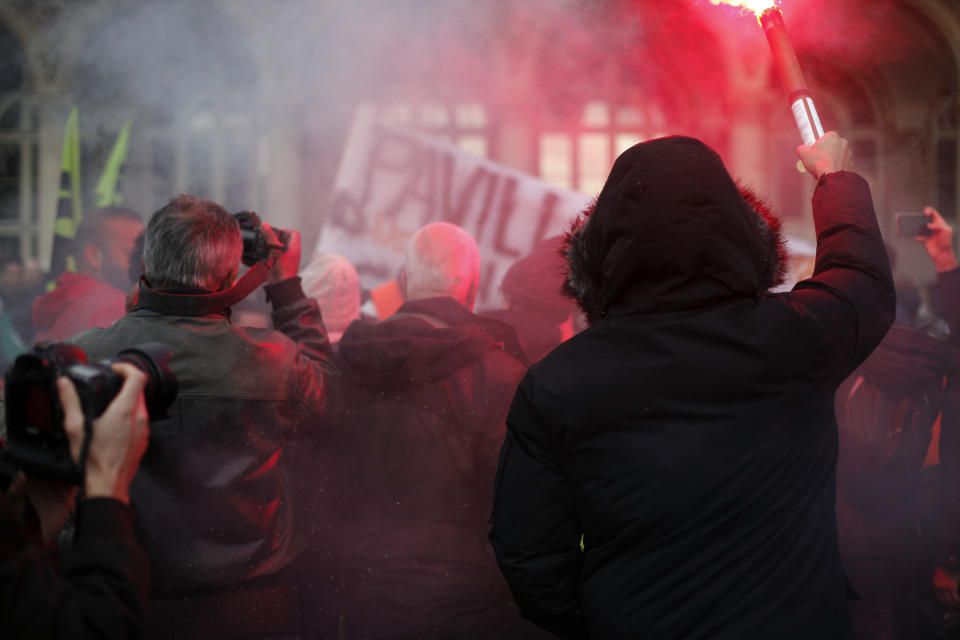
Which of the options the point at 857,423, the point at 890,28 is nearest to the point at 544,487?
the point at 857,423

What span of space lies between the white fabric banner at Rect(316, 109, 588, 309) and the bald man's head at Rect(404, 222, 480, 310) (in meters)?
2.07

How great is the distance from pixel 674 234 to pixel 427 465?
102cm

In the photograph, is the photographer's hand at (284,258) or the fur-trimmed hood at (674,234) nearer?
the fur-trimmed hood at (674,234)

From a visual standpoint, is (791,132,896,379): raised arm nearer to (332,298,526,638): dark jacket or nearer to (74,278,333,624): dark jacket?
(332,298,526,638): dark jacket

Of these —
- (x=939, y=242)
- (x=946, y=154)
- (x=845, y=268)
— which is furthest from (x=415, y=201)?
(x=946, y=154)

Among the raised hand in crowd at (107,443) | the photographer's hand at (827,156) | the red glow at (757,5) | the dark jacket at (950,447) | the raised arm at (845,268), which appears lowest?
the dark jacket at (950,447)

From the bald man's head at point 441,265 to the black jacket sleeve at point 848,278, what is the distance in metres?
0.97

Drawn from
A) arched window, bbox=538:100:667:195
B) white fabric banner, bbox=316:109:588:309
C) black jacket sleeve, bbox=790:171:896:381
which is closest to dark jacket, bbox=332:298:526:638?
black jacket sleeve, bbox=790:171:896:381

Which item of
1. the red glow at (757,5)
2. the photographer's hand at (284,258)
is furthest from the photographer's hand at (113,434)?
the red glow at (757,5)

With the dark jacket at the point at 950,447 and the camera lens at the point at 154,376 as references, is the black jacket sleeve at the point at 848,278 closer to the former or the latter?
the camera lens at the point at 154,376

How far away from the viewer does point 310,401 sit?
182 centimetres

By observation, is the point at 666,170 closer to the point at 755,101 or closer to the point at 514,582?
the point at 514,582

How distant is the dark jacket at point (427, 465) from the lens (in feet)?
6.21

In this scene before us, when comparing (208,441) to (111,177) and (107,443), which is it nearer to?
(107,443)
